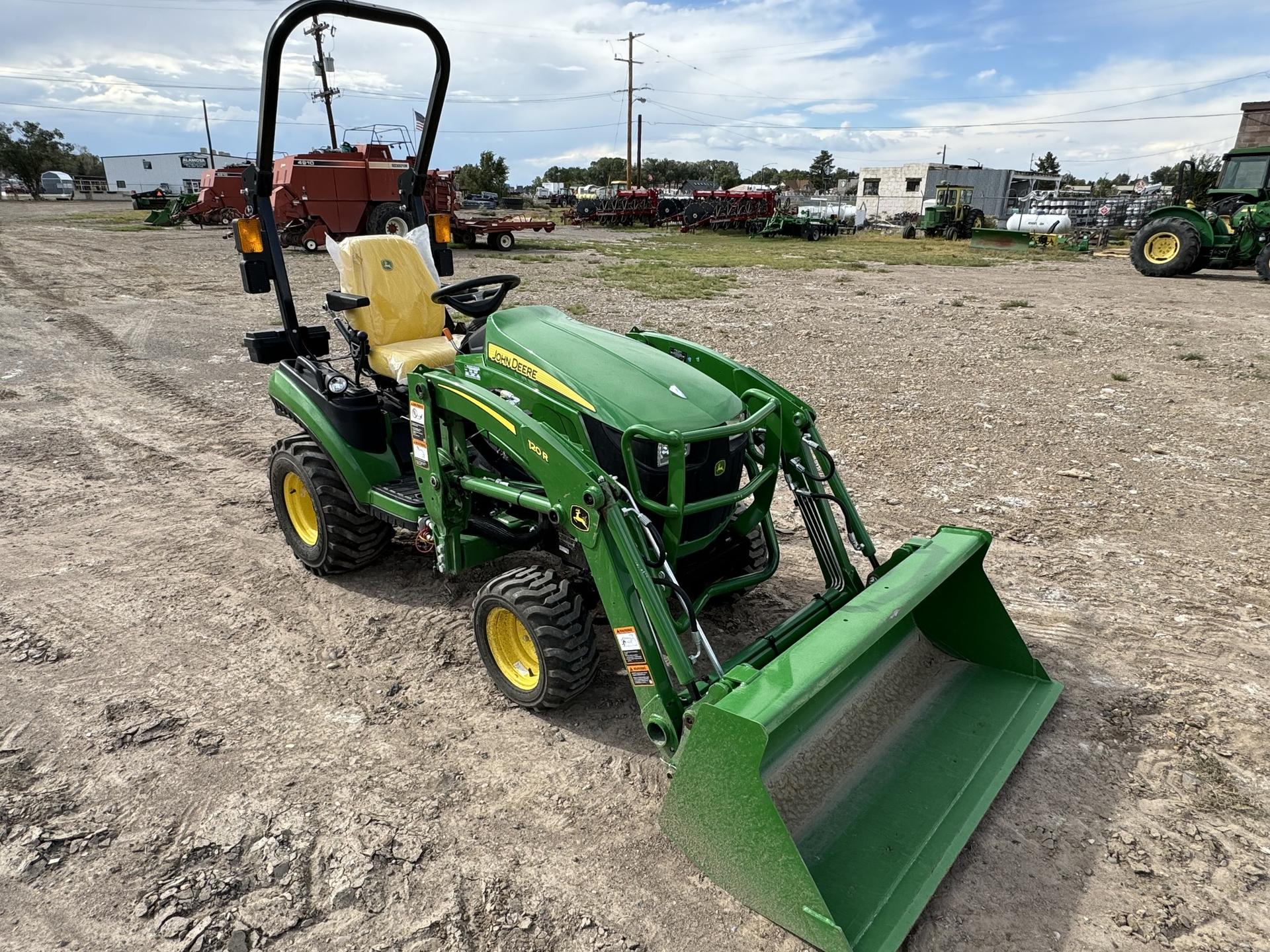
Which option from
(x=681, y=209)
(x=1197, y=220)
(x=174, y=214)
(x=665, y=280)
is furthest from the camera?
(x=681, y=209)

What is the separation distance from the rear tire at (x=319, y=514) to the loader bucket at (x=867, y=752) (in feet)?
7.78

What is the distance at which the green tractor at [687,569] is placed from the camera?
7.50 feet

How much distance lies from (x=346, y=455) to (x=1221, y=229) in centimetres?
1868

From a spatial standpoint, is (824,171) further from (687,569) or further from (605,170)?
(687,569)

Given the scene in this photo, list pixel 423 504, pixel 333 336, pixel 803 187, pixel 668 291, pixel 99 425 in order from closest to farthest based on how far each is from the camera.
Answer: pixel 423 504 < pixel 99 425 < pixel 333 336 < pixel 668 291 < pixel 803 187

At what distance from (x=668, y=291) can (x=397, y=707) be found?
11417 millimetres

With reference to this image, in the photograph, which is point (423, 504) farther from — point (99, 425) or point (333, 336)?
point (333, 336)

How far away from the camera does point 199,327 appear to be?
1045 centimetres

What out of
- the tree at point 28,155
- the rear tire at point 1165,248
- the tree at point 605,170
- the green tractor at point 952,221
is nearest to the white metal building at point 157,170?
the tree at point 28,155

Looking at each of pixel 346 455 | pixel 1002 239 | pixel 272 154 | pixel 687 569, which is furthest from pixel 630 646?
pixel 1002 239

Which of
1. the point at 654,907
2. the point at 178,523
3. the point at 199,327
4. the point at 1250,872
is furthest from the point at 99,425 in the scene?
the point at 1250,872

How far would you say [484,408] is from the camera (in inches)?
121

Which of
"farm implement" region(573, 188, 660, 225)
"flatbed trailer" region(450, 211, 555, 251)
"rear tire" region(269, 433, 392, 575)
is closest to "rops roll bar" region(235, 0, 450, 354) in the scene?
"rear tire" region(269, 433, 392, 575)

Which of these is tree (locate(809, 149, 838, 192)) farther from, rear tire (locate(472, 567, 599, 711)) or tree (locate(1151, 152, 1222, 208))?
rear tire (locate(472, 567, 599, 711))
